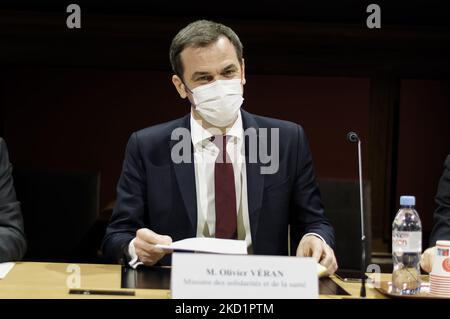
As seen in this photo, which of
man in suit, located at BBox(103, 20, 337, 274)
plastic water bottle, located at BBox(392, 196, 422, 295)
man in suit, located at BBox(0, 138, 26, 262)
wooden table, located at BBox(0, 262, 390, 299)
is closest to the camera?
wooden table, located at BBox(0, 262, 390, 299)

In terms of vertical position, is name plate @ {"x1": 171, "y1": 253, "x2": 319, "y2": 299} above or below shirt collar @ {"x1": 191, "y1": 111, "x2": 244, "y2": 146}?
below

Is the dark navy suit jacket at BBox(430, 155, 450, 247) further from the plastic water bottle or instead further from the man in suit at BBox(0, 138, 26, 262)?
the man in suit at BBox(0, 138, 26, 262)

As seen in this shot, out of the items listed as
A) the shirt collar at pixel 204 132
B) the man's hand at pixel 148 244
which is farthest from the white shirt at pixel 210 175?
the man's hand at pixel 148 244

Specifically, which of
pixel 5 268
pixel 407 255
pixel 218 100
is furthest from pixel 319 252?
pixel 5 268

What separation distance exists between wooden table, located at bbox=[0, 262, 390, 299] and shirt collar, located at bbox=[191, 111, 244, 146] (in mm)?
495

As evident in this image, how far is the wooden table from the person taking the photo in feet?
5.63

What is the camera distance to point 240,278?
5.06ft

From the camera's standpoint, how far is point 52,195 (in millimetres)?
2980

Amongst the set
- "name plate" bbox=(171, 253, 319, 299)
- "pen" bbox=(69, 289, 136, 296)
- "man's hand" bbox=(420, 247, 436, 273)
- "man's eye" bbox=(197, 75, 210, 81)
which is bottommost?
"pen" bbox=(69, 289, 136, 296)

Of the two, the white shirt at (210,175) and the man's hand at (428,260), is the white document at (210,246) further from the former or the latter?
the man's hand at (428,260)

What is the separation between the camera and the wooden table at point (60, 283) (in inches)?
67.6

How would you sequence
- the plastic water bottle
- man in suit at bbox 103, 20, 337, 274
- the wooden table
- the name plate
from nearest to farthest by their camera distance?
the name plate, the wooden table, the plastic water bottle, man in suit at bbox 103, 20, 337, 274

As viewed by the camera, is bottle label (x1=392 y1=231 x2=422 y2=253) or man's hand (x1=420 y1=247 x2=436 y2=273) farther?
man's hand (x1=420 y1=247 x2=436 y2=273)

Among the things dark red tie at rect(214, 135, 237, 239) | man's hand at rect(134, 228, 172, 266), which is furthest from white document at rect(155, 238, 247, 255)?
dark red tie at rect(214, 135, 237, 239)
